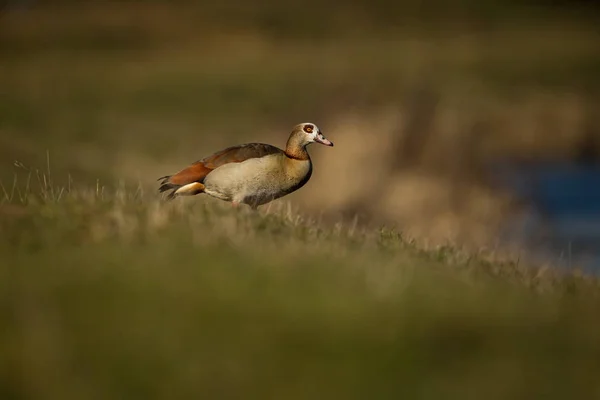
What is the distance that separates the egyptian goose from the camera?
1141 centimetres

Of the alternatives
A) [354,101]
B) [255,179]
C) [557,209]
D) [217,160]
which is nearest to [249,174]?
[255,179]

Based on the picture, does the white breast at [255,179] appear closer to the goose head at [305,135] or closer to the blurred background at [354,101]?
the goose head at [305,135]

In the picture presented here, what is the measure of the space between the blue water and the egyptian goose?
432 inches

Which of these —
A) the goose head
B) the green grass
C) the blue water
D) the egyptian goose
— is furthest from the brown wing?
the blue water

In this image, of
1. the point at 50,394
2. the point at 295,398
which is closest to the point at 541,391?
the point at 295,398

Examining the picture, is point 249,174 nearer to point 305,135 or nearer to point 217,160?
point 217,160

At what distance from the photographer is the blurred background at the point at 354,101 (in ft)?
88.7

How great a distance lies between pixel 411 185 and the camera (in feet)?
89.9

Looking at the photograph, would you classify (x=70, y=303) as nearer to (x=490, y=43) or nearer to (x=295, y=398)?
(x=295, y=398)

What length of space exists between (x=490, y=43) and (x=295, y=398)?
5631 cm

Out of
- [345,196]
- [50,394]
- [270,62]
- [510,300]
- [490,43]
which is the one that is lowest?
[50,394]

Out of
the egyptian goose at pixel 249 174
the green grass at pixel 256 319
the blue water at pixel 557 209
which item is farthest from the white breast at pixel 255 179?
the blue water at pixel 557 209

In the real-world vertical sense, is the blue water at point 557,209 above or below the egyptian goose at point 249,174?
above

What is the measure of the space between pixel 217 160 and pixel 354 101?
18.2 meters
